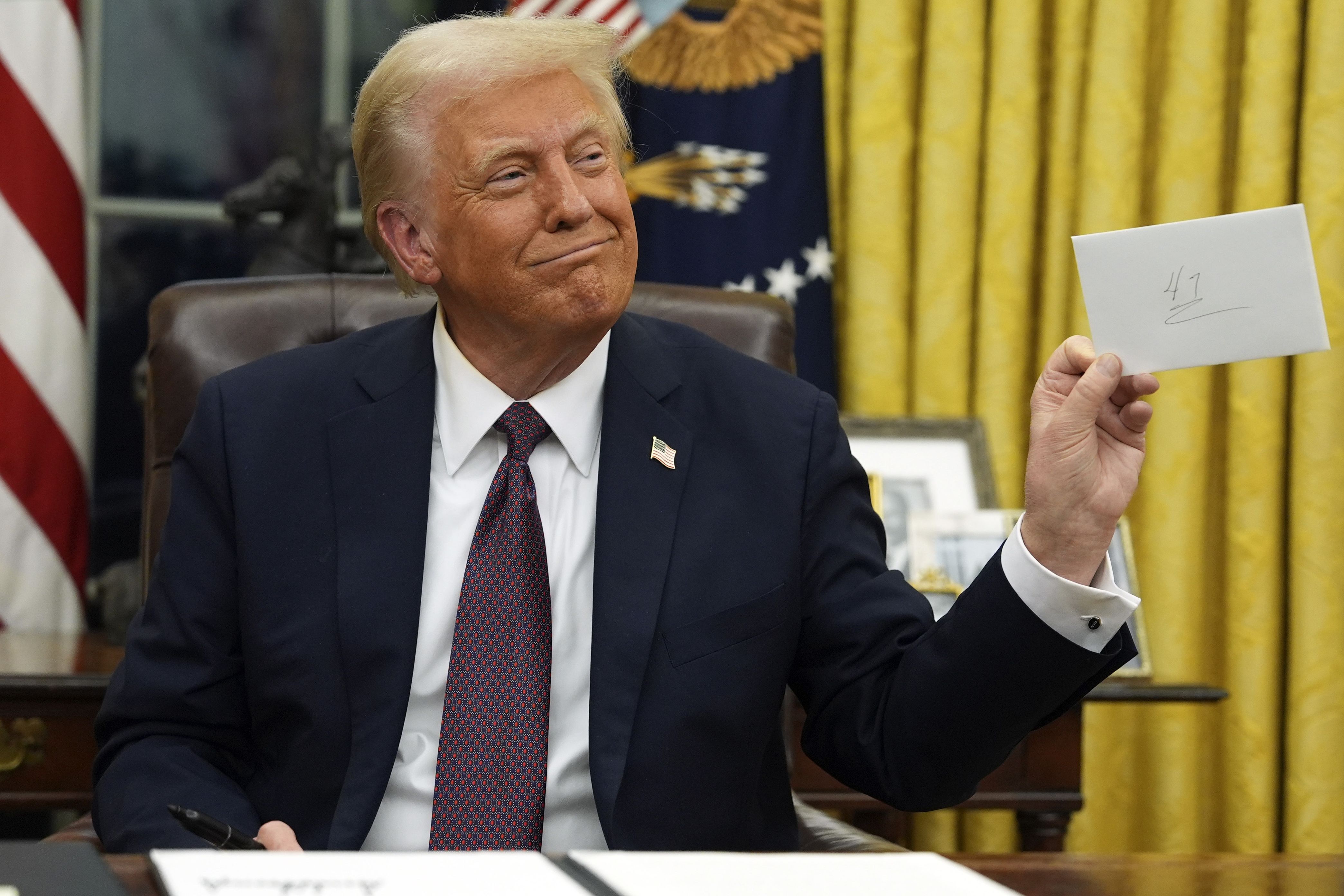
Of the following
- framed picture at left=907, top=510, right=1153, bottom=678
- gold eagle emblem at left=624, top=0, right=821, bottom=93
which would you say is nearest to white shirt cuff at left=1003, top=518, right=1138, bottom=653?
framed picture at left=907, top=510, right=1153, bottom=678

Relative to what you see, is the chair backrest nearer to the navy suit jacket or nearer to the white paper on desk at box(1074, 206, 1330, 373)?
the navy suit jacket

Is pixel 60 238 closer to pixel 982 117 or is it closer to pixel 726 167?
pixel 726 167

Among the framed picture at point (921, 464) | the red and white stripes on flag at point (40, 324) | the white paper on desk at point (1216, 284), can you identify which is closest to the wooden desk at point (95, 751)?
the red and white stripes on flag at point (40, 324)

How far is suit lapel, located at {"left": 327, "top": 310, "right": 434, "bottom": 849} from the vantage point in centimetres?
136

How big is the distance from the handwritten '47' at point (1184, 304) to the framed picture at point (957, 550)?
1.11 m

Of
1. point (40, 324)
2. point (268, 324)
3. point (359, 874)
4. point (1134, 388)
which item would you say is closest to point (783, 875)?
point (359, 874)

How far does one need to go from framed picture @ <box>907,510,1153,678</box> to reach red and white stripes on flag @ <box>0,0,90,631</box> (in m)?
1.53

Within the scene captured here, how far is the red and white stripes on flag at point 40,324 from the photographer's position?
8.11ft

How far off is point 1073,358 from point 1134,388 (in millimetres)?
57

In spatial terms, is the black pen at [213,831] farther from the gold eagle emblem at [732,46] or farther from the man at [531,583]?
the gold eagle emblem at [732,46]

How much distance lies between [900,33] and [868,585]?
4.73 ft

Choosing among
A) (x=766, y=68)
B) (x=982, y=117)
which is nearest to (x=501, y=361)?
(x=766, y=68)

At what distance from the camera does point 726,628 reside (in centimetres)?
141

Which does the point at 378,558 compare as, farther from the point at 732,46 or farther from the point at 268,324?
the point at 732,46
